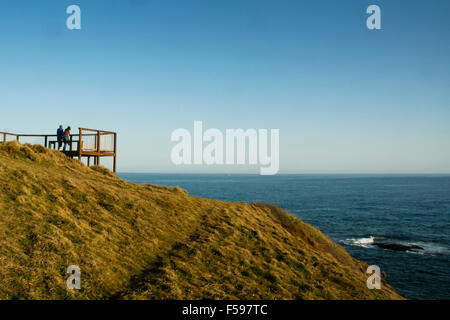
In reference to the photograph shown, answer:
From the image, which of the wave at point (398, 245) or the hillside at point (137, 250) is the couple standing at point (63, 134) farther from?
the wave at point (398, 245)

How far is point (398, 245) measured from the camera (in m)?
37.2

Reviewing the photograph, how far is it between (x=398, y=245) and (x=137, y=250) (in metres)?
36.3

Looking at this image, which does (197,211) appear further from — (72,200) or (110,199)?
(72,200)

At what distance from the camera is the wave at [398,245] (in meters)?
35.5

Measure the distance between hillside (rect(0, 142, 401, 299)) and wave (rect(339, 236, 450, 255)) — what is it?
19277 millimetres

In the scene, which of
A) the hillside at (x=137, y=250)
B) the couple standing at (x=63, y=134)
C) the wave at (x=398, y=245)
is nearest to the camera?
the hillside at (x=137, y=250)

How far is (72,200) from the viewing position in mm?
15828

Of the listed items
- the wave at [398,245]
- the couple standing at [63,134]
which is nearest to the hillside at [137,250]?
the couple standing at [63,134]

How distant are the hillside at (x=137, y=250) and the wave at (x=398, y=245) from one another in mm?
19277

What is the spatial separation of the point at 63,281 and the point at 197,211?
39.9 feet

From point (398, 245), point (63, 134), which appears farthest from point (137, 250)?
point (398, 245)

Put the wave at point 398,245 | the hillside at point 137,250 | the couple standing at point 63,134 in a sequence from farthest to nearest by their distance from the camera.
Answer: the wave at point 398,245 < the couple standing at point 63,134 < the hillside at point 137,250
